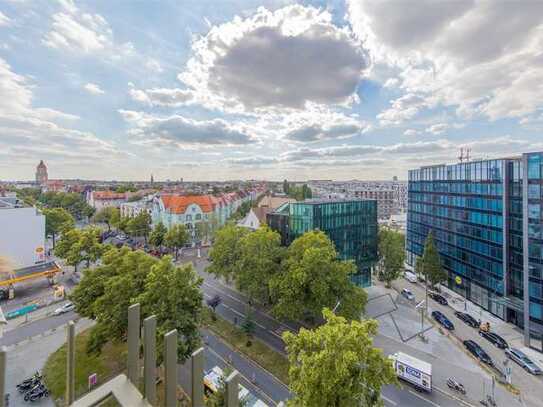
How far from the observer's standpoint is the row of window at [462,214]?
35166 millimetres

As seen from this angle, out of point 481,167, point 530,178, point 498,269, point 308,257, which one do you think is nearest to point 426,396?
point 308,257

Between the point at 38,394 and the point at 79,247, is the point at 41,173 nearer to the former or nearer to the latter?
the point at 79,247

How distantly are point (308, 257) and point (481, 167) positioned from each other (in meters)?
29.8

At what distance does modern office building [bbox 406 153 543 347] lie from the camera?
28.6 metres

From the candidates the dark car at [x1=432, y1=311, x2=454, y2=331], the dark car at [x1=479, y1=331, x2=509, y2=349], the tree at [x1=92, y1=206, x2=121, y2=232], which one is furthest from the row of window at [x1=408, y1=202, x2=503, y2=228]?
the tree at [x1=92, y1=206, x2=121, y2=232]

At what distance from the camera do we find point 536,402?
20.7 metres

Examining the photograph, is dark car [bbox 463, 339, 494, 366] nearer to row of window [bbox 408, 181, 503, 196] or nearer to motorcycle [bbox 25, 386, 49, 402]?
row of window [bbox 408, 181, 503, 196]

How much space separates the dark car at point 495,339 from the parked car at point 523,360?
30.4 inches

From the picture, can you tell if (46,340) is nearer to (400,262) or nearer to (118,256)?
(118,256)

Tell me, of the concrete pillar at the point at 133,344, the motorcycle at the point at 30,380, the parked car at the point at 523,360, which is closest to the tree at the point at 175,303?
the motorcycle at the point at 30,380

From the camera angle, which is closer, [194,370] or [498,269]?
[194,370]

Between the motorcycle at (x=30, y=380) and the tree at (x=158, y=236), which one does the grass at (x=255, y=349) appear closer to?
the motorcycle at (x=30, y=380)

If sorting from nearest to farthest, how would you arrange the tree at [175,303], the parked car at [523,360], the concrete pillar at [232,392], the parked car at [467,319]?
1. the concrete pillar at [232,392]
2. the tree at [175,303]
3. the parked car at [523,360]
4. the parked car at [467,319]

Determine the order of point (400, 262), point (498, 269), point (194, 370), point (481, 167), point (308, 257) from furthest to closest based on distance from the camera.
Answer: point (400, 262) < point (481, 167) < point (498, 269) < point (308, 257) < point (194, 370)
